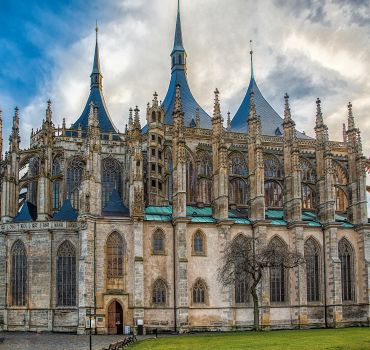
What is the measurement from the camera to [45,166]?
60438 millimetres

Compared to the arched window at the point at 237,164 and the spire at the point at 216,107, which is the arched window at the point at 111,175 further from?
the spire at the point at 216,107

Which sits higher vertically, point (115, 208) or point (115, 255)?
point (115, 208)

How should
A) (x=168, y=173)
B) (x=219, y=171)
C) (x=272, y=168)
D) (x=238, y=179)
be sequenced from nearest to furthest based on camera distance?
(x=219, y=171) < (x=168, y=173) < (x=238, y=179) < (x=272, y=168)

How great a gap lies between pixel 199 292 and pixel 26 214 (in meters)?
18.6

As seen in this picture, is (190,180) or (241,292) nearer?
(241,292)

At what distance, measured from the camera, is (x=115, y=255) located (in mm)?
54094

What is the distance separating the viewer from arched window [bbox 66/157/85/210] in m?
65.6

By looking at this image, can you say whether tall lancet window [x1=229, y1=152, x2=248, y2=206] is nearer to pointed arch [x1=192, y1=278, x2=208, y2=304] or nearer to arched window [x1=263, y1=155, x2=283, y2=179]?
arched window [x1=263, y1=155, x2=283, y2=179]

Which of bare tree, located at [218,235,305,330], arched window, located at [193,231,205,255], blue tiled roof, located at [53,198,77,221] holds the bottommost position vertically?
bare tree, located at [218,235,305,330]

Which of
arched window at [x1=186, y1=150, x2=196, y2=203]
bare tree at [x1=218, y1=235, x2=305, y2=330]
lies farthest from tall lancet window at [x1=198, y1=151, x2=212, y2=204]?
bare tree at [x1=218, y1=235, x2=305, y2=330]

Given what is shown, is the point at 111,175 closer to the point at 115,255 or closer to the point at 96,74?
the point at 115,255

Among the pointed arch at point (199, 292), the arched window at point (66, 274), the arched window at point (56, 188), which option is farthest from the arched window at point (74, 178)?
the pointed arch at point (199, 292)

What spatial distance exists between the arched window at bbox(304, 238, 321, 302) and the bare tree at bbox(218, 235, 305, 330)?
11.1ft

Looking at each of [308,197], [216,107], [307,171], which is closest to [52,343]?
[216,107]
